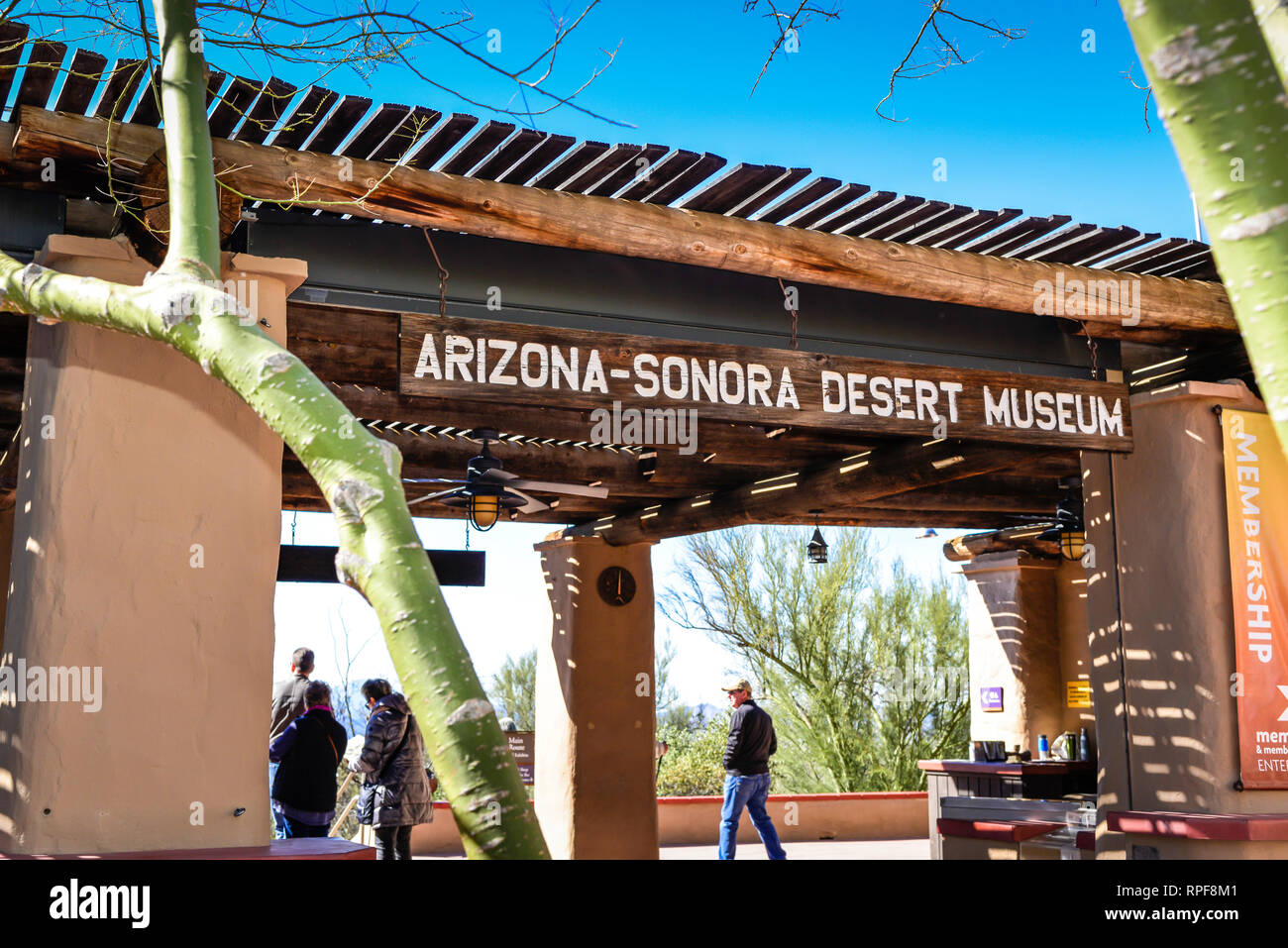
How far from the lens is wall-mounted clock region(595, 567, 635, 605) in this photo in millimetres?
11445

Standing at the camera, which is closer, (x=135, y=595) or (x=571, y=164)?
(x=135, y=595)

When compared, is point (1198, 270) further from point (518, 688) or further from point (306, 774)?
point (518, 688)

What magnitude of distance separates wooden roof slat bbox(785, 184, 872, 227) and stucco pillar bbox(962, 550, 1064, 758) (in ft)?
27.2

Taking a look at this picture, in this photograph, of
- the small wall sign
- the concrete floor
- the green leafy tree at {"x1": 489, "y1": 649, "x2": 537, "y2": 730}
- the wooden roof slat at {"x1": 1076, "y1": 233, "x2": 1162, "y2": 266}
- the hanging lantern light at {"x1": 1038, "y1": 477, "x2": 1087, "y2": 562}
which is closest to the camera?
the wooden roof slat at {"x1": 1076, "y1": 233, "x2": 1162, "y2": 266}

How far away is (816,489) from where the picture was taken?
895 cm

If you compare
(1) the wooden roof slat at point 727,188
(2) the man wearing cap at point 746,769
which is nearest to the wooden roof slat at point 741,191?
(1) the wooden roof slat at point 727,188

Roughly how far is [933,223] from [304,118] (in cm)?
298

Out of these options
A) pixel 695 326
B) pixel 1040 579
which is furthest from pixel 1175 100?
pixel 1040 579

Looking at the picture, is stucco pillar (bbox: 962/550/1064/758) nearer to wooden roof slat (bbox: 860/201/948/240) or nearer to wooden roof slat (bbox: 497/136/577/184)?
wooden roof slat (bbox: 860/201/948/240)

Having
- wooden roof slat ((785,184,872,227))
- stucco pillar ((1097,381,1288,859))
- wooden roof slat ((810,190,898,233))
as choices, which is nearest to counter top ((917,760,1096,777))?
stucco pillar ((1097,381,1288,859))

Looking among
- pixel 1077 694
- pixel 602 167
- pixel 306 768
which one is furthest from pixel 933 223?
pixel 1077 694

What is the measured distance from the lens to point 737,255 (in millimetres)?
5547
